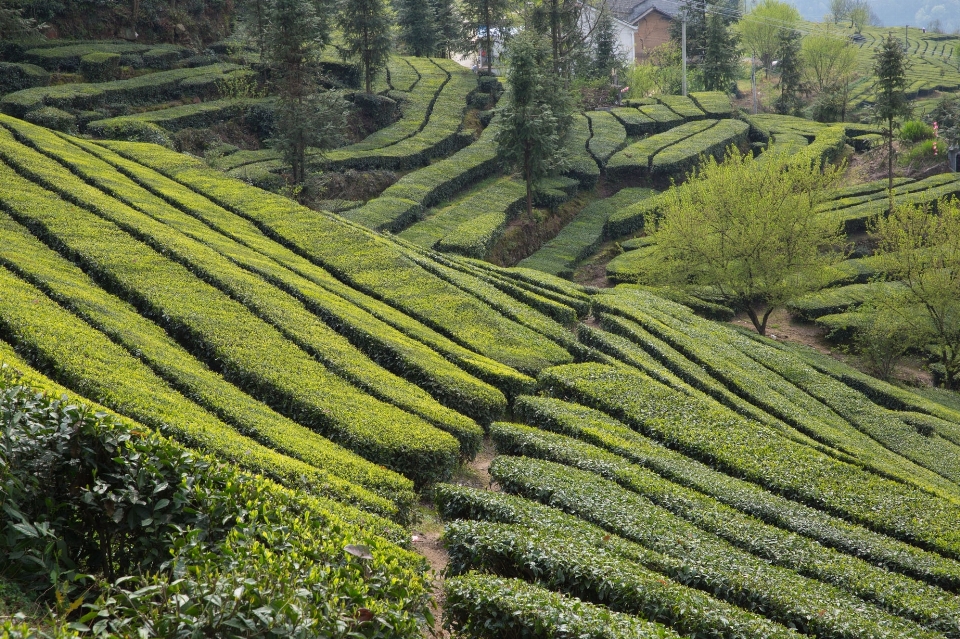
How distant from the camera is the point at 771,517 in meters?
15.0

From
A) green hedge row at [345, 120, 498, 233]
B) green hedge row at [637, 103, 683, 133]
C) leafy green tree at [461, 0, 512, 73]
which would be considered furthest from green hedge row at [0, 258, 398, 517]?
green hedge row at [637, 103, 683, 133]

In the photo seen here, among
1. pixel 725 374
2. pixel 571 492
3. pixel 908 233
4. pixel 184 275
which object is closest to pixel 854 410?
pixel 725 374

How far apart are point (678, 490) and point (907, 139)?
49630mm

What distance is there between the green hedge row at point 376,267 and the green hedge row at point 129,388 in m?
7.78

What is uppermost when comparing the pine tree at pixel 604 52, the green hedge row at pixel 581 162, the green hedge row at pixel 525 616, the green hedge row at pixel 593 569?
the pine tree at pixel 604 52

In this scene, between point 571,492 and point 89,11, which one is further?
point 89,11

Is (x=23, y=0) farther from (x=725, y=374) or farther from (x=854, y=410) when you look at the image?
(x=854, y=410)

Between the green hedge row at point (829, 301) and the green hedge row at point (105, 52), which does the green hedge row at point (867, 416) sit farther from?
the green hedge row at point (105, 52)

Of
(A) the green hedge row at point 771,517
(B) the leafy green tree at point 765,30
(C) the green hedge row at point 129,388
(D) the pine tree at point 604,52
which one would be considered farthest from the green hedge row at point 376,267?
(B) the leafy green tree at point 765,30

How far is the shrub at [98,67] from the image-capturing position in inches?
1548

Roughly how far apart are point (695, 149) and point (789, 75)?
85.9ft

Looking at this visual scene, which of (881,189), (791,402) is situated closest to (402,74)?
(881,189)

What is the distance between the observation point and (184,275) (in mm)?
19234

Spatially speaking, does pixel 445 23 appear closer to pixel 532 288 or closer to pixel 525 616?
pixel 532 288
